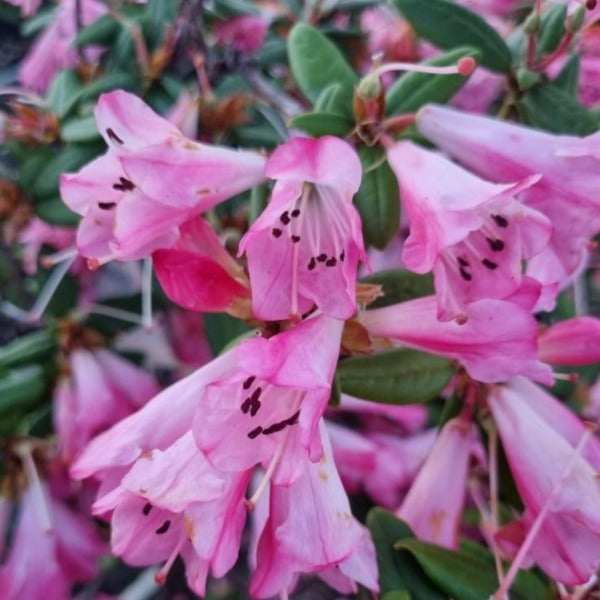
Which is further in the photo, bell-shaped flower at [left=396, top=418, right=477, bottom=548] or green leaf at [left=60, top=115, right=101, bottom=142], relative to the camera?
green leaf at [left=60, top=115, right=101, bottom=142]

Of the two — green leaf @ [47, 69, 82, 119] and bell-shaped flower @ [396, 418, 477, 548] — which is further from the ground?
green leaf @ [47, 69, 82, 119]

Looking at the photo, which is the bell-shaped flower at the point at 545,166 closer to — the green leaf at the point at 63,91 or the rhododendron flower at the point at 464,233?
the rhododendron flower at the point at 464,233

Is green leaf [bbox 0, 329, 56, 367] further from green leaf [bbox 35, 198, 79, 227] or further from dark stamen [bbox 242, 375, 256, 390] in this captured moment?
dark stamen [bbox 242, 375, 256, 390]

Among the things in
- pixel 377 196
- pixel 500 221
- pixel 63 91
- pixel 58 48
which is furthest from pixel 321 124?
pixel 58 48

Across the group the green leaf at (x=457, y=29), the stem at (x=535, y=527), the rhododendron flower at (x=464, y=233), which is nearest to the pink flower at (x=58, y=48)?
the green leaf at (x=457, y=29)

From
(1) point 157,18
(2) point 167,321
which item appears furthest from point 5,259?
(1) point 157,18

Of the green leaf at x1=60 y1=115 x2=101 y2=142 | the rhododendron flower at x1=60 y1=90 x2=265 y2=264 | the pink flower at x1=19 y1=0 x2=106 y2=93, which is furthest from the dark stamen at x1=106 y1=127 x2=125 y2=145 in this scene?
the pink flower at x1=19 y1=0 x2=106 y2=93

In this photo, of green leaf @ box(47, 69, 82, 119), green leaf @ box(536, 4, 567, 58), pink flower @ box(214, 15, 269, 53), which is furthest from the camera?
pink flower @ box(214, 15, 269, 53)
